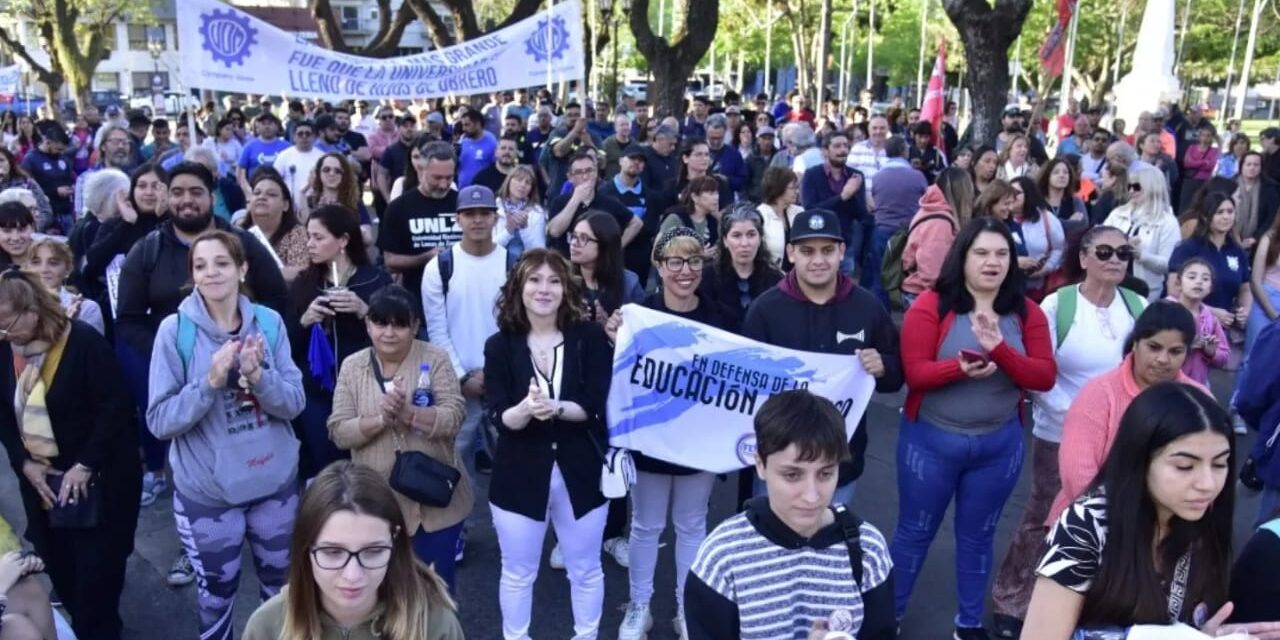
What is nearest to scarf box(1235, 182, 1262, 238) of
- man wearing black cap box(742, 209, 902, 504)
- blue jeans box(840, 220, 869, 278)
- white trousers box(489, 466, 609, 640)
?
blue jeans box(840, 220, 869, 278)

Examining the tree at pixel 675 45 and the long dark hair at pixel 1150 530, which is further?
the tree at pixel 675 45

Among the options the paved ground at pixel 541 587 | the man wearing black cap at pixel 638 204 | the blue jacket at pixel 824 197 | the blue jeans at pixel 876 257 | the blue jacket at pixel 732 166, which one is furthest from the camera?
the blue jacket at pixel 732 166

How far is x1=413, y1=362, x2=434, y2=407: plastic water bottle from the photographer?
4.05 m

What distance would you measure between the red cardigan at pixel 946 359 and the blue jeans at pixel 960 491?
0.59 ft

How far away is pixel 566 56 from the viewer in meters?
10.6

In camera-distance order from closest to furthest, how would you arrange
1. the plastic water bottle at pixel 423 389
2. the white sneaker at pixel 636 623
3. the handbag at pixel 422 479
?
the handbag at pixel 422 479, the plastic water bottle at pixel 423 389, the white sneaker at pixel 636 623

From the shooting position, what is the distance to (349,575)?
245 centimetres

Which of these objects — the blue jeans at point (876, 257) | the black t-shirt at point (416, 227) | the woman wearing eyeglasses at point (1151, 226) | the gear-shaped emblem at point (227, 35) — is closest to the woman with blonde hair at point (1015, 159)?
the blue jeans at point (876, 257)

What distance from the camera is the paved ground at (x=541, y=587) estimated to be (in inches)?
183

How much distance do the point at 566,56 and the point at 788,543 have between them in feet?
29.0

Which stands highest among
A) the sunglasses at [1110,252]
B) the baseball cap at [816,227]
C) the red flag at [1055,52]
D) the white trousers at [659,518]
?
the red flag at [1055,52]

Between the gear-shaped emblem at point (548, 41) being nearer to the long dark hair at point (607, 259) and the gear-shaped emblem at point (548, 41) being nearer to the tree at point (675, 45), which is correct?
the long dark hair at point (607, 259)

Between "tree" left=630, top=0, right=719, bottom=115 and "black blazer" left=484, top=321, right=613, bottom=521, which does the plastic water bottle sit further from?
"tree" left=630, top=0, right=719, bottom=115

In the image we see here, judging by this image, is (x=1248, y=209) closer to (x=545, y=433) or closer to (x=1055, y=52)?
(x=1055, y=52)
